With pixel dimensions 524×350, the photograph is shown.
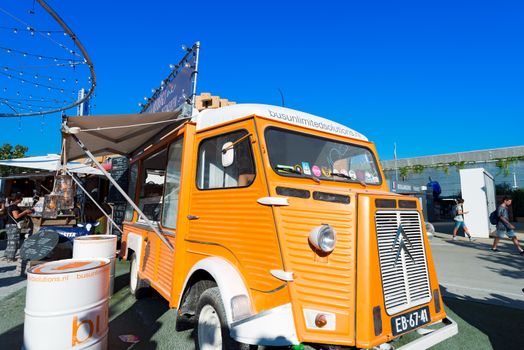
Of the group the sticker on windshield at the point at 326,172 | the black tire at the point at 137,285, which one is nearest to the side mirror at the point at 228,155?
the sticker on windshield at the point at 326,172

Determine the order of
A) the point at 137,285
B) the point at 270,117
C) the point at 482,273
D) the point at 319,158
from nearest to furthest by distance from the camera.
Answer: the point at 270,117 < the point at 319,158 < the point at 137,285 < the point at 482,273

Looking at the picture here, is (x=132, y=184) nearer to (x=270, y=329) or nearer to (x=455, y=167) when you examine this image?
(x=270, y=329)

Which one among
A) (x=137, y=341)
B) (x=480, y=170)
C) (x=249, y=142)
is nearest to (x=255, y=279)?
(x=249, y=142)

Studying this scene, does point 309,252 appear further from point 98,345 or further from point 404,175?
point 404,175

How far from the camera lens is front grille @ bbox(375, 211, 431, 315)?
2201mm

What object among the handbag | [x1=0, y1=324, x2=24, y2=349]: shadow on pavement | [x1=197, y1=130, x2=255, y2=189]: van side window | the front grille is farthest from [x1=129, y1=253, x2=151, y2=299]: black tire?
the handbag

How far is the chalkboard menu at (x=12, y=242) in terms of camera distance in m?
6.79

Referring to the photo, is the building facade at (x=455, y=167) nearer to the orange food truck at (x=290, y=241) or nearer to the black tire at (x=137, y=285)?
the black tire at (x=137, y=285)

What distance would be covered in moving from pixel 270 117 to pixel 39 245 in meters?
5.03

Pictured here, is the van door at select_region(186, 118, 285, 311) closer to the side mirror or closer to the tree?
the side mirror

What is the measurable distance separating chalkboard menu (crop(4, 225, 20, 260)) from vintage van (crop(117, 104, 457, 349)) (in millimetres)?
5633

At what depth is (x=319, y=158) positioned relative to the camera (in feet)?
9.55

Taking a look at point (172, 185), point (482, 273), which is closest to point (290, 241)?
point (172, 185)

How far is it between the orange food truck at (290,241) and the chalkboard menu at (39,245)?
2978 millimetres
